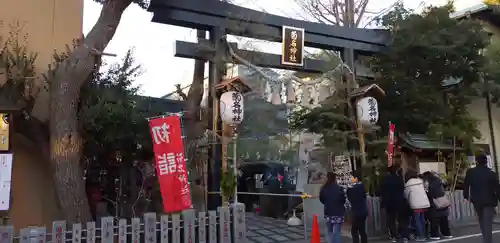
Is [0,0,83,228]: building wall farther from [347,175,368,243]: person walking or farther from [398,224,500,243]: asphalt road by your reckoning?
[398,224,500,243]: asphalt road

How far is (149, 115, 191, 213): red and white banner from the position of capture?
28.6 feet

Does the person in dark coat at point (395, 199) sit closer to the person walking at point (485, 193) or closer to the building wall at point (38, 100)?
the person walking at point (485, 193)

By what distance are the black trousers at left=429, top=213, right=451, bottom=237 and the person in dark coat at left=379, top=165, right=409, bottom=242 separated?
73 centimetres

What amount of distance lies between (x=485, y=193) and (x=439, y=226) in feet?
12.5

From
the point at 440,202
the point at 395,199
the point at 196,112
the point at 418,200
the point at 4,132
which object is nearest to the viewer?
the point at 4,132

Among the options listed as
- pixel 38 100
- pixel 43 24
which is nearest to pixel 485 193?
pixel 38 100

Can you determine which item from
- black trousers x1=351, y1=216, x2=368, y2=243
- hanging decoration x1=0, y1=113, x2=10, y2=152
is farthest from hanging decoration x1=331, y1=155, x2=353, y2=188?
hanging decoration x1=0, y1=113, x2=10, y2=152

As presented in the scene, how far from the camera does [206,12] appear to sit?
36.7 feet

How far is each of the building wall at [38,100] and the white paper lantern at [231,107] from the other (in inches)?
164

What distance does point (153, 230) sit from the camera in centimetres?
761

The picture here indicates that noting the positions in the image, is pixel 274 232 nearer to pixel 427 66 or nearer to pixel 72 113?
pixel 72 113

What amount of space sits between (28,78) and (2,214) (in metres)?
3.03

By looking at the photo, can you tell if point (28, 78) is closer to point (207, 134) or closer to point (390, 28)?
point (207, 134)

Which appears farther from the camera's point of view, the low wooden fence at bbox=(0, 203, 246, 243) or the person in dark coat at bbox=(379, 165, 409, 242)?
the person in dark coat at bbox=(379, 165, 409, 242)
